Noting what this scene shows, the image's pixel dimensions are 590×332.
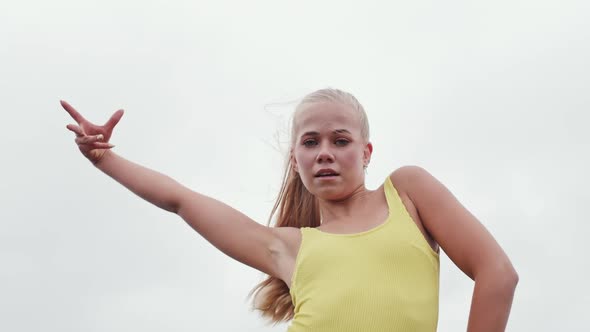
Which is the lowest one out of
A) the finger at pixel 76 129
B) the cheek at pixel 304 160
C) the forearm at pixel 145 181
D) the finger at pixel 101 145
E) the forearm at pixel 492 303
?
the forearm at pixel 492 303

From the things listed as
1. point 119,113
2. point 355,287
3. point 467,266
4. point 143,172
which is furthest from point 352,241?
point 119,113

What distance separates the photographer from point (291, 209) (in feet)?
18.0

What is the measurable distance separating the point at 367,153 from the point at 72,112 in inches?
73.7

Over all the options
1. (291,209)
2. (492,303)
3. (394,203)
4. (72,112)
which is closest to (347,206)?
(394,203)

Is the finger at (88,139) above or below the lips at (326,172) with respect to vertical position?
above

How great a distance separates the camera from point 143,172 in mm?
5168

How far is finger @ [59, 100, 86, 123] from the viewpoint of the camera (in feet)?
17.2

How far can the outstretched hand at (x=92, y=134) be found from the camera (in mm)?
5176

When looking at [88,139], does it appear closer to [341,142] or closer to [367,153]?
[341,142]

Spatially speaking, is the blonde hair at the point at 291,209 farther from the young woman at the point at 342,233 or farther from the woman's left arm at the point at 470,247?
the woman's left arm at the point at 470,247

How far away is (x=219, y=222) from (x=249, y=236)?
7.9 inches

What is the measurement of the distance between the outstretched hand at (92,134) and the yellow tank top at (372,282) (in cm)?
153

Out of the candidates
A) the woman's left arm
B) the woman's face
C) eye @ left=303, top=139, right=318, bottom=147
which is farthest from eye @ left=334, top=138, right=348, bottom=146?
the woman's left arm

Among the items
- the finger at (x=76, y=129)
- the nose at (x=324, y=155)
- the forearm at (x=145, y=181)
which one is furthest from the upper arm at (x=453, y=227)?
the finger at (x=76, y=129)
